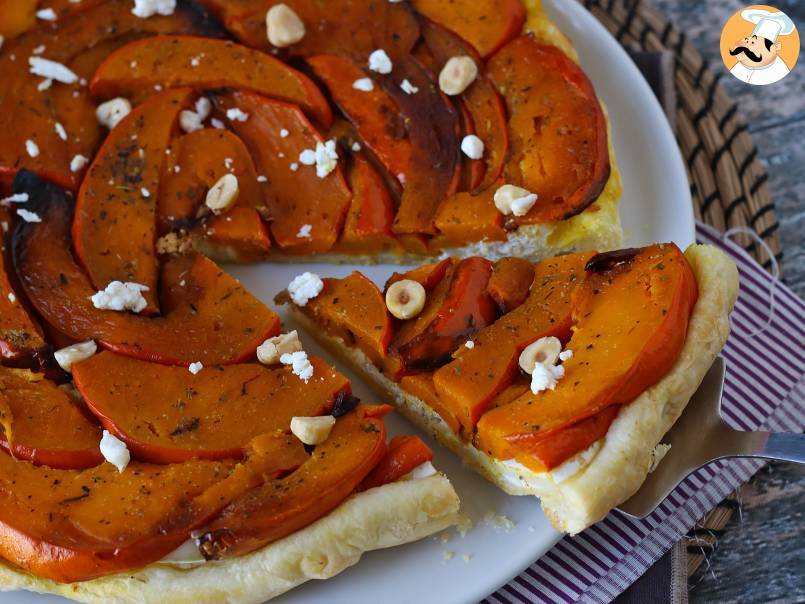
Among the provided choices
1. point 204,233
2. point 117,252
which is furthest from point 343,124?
point 117,252

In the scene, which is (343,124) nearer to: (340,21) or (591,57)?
(340,21)

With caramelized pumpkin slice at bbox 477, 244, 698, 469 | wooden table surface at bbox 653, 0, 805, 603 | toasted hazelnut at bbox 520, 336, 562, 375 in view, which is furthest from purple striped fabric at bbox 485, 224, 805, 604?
toasted hazelnut at bbox 520, 336, 562, 375

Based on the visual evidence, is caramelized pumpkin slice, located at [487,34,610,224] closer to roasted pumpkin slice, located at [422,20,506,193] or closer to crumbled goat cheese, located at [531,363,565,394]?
roasted pumpkin slice, located at [422,20,506,193]

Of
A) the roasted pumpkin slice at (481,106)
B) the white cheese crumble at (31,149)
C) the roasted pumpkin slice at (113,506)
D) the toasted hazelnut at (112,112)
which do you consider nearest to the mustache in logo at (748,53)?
the roasted pumpkin slice at (481,106)

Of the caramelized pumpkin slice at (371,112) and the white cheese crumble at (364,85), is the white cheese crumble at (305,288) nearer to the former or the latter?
the caramelized pumpkin slice at (371,112)

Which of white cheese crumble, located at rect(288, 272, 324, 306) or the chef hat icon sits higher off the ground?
the chef hat icon

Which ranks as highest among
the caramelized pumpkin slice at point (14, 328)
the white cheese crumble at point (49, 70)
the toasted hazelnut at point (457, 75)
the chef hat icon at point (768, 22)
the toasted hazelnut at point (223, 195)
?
the chef hat icon at point (768, 22)
